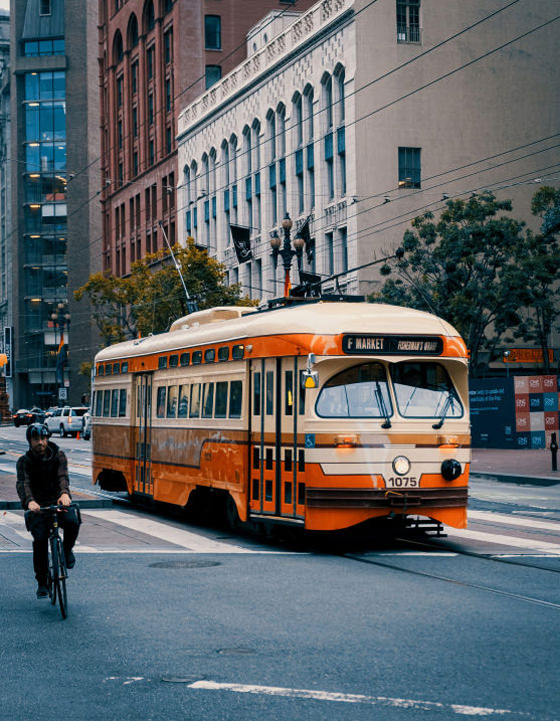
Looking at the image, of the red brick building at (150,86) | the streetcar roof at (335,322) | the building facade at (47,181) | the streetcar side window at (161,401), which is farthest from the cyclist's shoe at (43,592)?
the building facade at (47,181)

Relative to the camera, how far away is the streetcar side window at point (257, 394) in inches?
586

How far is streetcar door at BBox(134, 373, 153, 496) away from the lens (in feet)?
62.9

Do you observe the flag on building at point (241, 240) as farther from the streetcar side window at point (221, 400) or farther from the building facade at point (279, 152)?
the streetcar side window at point (221, 400)

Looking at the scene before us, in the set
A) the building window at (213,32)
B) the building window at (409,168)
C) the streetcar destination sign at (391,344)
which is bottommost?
the streetcar destination sign at (391,344)

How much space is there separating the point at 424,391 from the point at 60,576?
5.88 meters

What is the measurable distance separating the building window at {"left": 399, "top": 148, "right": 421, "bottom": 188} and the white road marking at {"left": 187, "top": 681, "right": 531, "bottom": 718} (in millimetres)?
46132

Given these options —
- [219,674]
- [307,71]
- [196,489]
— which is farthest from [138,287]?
[219,674]

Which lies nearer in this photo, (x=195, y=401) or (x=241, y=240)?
(x=195, y=401)

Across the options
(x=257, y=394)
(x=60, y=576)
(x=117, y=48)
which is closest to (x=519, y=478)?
(x=257, y=394)

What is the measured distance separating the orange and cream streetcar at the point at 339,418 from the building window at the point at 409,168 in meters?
37.2

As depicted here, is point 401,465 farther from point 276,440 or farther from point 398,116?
point 398,116

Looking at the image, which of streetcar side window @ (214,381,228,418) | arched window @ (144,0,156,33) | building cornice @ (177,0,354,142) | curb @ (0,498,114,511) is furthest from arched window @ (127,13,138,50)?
streetcar side window @ (214,381,228,418)

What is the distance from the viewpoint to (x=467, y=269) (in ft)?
147

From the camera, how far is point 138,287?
57.4 metres
